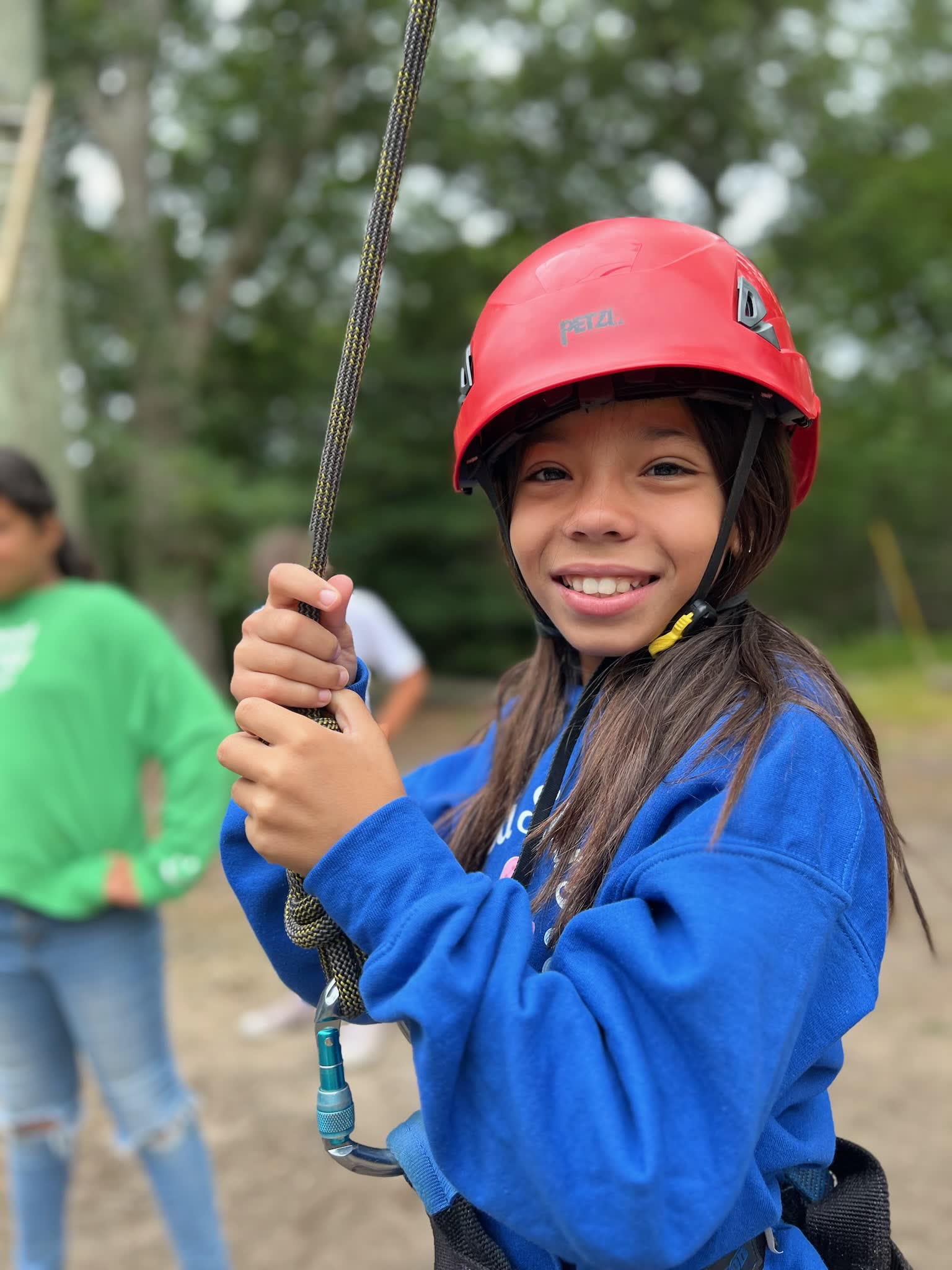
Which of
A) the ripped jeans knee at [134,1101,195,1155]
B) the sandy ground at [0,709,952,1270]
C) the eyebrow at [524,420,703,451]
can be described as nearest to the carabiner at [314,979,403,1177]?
the eyebrow at [524,420,703,451]

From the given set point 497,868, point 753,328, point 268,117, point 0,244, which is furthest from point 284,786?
point 268,117

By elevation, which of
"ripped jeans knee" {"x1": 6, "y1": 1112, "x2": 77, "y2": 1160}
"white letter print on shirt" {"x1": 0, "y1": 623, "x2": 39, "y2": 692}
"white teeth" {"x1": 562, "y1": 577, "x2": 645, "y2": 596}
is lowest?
"ripped jeans knee" {"x1": 6, "y1": 1112, "x2": 77, "y2": 1160}

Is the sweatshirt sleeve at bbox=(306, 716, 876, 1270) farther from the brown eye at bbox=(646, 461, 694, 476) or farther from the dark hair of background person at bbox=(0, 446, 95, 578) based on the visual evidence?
the dark hair of background person at bbox=(0, 446, 95, 578)

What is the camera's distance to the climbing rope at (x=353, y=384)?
1.14 metres

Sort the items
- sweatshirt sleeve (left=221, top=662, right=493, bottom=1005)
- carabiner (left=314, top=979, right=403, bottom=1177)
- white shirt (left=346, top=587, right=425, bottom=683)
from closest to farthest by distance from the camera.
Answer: carabiner (left=314, top=979, right=403, bottom=1177) → sweatshirt sleeve (left=221, top=662, right=493, bottom=1005) → white shirt (left=346, top=587, right=425, bottom=683)

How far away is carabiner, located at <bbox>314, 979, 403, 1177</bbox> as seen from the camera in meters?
1.38

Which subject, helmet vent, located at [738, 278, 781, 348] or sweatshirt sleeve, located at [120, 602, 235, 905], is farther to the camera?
sweatshirt sleeve, located at [120, 602, 235, 905]

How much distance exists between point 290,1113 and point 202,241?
483 inches

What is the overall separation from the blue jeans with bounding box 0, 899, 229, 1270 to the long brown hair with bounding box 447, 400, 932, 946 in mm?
1677

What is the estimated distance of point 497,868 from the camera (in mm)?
1605

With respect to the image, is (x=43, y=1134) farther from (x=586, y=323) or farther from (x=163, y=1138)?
(x=586, y=323)

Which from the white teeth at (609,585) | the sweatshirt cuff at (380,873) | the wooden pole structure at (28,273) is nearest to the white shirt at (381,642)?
the wooden pole structure at (28,273)

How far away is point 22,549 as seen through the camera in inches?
118

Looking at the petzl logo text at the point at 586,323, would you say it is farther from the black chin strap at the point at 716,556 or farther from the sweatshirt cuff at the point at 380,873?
the sweatshirt cuff at the point at 380,873
